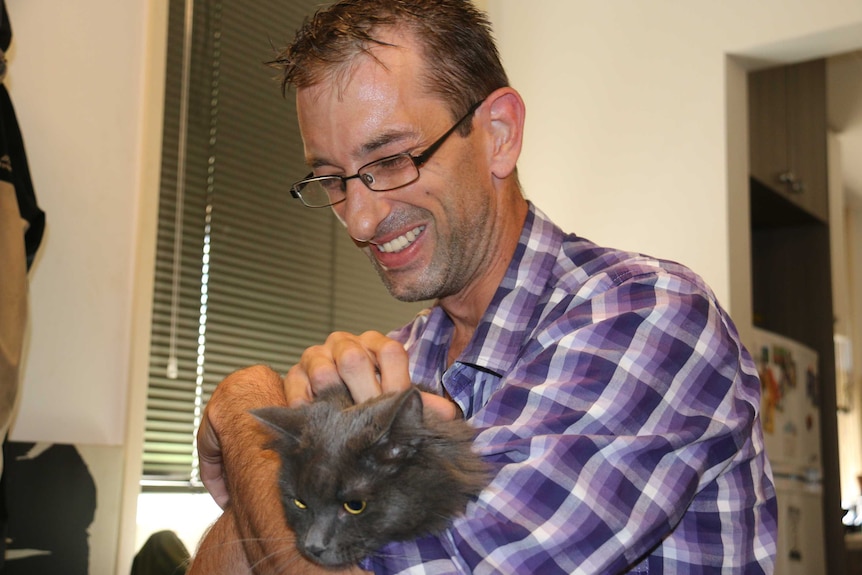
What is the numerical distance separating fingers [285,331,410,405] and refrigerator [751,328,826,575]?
8.98 ft

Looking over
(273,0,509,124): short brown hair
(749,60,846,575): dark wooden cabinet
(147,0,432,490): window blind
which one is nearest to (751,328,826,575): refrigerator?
(749,60,846,575): dark wooden cabinet

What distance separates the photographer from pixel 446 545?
885mm

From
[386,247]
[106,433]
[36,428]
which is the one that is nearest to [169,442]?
[106,433]

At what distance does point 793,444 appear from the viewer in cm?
386

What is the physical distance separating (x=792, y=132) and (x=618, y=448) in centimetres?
417

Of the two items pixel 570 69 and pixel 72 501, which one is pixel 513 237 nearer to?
pixel 72 501

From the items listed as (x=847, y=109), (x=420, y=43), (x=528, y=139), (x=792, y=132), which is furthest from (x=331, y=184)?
(x=847, y=109)

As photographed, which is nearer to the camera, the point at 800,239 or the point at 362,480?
the point at 362,480

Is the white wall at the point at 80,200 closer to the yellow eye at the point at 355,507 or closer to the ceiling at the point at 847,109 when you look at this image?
the yellow eye at the point at 355,507

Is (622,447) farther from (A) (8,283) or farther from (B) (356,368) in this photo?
(A) (8,283)

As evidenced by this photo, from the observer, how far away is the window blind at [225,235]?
3.25 meters

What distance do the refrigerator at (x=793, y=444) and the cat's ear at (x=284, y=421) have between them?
2849 mm

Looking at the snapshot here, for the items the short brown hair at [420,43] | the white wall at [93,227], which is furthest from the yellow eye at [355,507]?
the white wall at [93,227]

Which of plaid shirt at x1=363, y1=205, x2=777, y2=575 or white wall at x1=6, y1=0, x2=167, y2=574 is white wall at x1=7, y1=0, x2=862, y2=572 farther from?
plaid shirt at x1=363, y1=205, x2=777, y2=575
